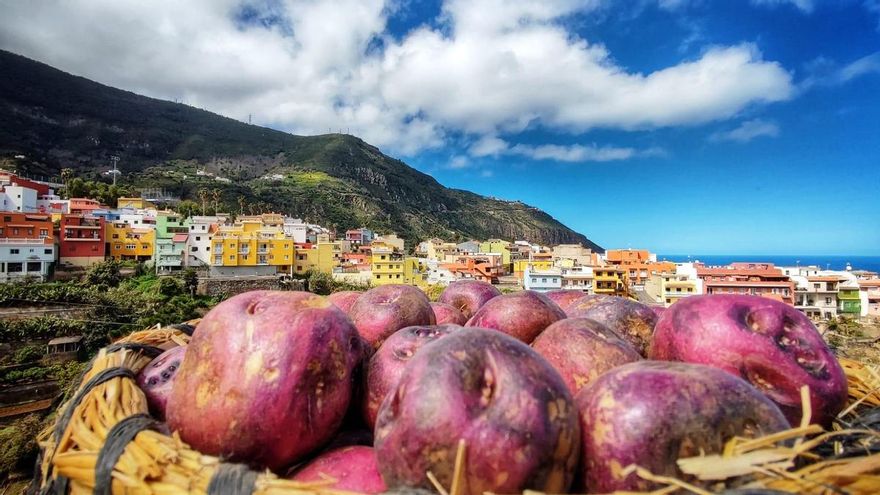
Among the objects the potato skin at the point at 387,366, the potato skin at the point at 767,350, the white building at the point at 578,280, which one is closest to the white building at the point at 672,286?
the white building at the point at 578,280

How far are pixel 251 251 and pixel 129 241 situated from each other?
36.9ft

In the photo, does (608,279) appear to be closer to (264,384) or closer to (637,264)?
(637,264)

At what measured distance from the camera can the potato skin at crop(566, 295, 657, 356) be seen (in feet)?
9.84

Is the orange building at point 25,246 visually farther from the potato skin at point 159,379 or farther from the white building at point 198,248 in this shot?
the potato skin at point 159,379

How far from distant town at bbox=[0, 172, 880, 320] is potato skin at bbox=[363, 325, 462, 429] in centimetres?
3253

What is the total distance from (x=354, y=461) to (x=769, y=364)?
1894mm

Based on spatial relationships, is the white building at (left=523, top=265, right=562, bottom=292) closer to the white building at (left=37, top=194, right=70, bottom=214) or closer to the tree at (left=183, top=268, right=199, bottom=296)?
the tree at (left=183, top=268, right=199, bottom=296)

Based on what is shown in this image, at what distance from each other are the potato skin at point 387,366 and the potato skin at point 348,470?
25cm

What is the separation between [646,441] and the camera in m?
1.45

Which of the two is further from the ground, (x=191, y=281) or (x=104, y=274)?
(x=104, y=274)

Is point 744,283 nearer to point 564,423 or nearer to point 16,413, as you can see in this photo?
point 564,423

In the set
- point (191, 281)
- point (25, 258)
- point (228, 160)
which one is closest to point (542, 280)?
point (191, 281)

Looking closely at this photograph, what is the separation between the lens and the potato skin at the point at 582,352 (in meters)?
2.17

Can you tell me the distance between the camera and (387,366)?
212 cm
